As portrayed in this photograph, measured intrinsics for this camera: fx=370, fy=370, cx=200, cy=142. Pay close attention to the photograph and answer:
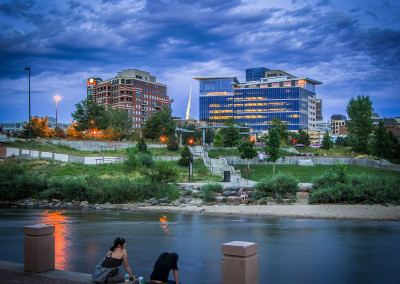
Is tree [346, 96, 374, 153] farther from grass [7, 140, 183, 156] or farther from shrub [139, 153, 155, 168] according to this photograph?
shrub [139, 153, 155, 168]

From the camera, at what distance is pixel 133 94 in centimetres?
16775

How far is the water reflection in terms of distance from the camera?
12.4 metres

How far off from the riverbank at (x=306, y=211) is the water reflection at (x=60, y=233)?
6607 mm

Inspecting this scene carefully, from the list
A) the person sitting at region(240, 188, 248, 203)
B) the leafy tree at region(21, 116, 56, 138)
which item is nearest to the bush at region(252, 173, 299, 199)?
the person sitting at region(240, 188, 248, 203)

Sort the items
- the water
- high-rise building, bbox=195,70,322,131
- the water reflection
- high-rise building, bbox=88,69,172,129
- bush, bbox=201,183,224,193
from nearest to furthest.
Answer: the water → the water reflection → bush, bbox=201,183,224,193 → high-rise building, bbox=88,69,172,129 → high-rise building, bbox=195,70,322,131

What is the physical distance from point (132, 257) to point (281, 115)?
173 m

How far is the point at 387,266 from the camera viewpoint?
12.5m

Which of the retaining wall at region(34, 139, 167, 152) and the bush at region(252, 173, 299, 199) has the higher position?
the retaining wall at region(34, 139, 167, 152)

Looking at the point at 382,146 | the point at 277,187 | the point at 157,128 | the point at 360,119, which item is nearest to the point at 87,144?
the point at 157,128

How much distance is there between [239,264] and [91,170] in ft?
121

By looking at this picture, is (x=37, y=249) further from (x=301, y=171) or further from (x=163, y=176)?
(x=301, y=171)

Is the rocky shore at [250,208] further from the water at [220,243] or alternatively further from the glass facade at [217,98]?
the glass facade at [217,98]

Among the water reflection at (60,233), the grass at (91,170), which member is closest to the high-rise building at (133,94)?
the grass at (91,170)

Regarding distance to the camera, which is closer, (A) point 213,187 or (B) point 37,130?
(A) point 213,187
